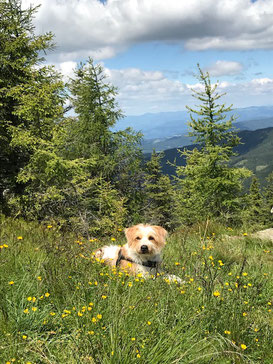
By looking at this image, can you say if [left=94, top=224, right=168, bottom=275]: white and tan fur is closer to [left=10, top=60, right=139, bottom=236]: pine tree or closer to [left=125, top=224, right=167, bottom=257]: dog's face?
[left=125, top=224, right=167, bottom=257]: dog's face

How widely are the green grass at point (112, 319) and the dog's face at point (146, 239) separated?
110cm

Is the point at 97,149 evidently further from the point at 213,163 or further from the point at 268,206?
the point at 268,206

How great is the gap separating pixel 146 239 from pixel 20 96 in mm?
10312

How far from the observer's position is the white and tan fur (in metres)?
4.77

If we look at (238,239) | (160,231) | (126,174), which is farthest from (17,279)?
(126,174)

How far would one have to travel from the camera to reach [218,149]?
16203 mm

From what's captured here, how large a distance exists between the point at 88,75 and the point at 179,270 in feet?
66.1

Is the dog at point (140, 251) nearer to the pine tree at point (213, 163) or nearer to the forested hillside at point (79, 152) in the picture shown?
the forested hillside at point (79, 152)

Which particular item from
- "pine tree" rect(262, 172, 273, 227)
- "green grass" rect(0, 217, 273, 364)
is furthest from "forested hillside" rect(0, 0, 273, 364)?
"pine tree" rect(262, 172, 273, 227)

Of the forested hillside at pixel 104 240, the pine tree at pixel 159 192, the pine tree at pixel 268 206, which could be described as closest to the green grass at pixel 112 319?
the forested hillside at pixel 104 240

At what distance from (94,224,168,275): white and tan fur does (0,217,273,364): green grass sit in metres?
1.10

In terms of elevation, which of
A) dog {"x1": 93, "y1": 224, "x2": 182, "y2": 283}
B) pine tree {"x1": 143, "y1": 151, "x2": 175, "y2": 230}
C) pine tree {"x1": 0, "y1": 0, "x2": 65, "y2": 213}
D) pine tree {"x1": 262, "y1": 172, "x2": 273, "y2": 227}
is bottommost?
pine tree {"x1": 262, "y1": 172, "x2": 273, "y2": 227}

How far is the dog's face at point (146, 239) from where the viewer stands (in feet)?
15.6

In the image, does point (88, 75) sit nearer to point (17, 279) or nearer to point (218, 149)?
point (218, 149)
